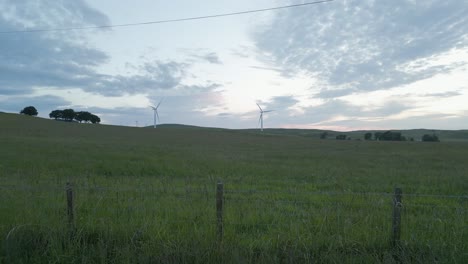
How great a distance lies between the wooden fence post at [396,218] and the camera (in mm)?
5520

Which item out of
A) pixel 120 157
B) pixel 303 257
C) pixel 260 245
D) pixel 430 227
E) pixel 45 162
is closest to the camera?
pixel 303 257

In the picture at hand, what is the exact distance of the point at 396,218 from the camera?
5.60 metres

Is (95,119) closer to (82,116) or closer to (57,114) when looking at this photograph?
(82,116)

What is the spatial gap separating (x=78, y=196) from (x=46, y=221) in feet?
7.47

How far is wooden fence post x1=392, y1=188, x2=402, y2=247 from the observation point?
5.52 meters

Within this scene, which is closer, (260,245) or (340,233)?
(260,245)

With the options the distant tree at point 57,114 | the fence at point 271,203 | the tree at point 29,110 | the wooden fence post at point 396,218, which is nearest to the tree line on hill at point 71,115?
the distant tree at point 57,114

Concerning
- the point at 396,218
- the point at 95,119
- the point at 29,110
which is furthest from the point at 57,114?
the point at 396,218

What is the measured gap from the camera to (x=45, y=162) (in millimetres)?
17250

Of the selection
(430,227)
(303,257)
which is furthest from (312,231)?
(430,227)

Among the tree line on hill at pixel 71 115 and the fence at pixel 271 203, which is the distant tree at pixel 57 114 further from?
the fence at pixel 271 203

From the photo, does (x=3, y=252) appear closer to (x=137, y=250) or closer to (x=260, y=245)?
(x=137, y=250)

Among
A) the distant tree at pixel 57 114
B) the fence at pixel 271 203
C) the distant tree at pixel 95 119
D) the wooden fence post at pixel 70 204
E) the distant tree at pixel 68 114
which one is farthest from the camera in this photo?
the distant tree at pixel 95 119

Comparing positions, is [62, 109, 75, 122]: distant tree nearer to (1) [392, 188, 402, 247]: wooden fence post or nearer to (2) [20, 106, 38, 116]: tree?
(2) [20, 106, 38, 116]: tree
